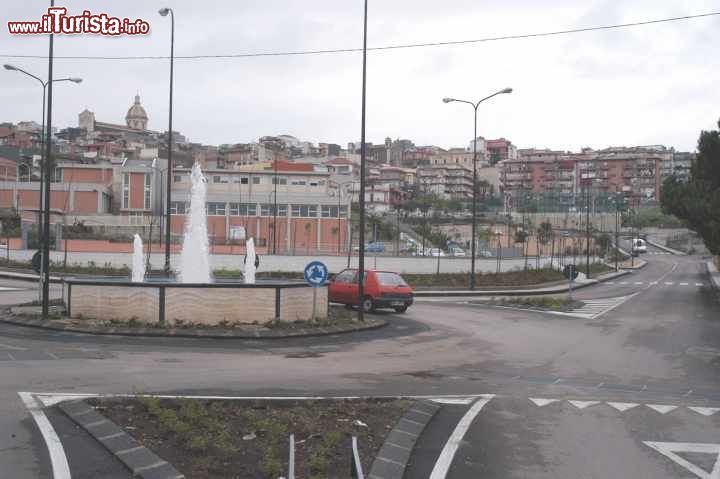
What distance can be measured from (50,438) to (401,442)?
3.67 meters

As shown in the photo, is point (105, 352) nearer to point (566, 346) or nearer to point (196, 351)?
point (196, 351)

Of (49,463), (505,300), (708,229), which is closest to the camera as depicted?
(49,463)

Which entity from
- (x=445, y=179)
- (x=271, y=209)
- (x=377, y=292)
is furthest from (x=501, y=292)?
(x=445, y=179)

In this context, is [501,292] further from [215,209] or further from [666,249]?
[666,249]

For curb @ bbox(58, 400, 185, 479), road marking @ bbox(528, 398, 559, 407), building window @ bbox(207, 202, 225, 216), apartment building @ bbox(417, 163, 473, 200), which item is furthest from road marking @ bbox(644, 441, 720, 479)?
apartment building @ bbox(417, 163, 473, 200)

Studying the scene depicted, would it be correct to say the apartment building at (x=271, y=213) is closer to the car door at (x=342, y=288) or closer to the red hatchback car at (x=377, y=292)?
the car door at (x=342, y=288)

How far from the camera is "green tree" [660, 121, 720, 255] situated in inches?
1720

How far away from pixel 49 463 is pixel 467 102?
3711 centimetres

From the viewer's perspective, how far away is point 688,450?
852cm

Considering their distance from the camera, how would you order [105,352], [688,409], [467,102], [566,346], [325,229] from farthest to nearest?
1. [325,229]
2. [467,102]
3. [566,346]
4. [105,352]
5. [688,409]

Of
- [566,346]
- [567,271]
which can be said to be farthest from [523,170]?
[566,346]

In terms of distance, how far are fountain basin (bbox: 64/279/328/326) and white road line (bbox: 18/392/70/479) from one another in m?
8.44

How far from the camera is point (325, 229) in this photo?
78.4m

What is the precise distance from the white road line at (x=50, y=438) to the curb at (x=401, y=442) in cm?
276
